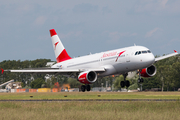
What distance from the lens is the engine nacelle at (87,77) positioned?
46569 mm

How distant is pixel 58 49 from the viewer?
201ft

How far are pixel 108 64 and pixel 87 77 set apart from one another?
3603mm

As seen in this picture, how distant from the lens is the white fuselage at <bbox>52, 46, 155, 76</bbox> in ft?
135

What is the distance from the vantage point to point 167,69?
110312mm

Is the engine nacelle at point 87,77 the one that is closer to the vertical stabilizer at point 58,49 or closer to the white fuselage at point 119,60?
the white fuselage at point 119,60

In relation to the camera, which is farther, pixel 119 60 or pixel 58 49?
pixel 58 49

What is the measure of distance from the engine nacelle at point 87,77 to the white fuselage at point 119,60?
3.71ft

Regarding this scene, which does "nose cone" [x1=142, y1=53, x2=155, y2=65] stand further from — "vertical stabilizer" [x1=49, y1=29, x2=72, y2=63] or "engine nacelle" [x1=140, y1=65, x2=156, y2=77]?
"vertical stabilizer" [x1=49, y1=29, x2=72, y2=63]

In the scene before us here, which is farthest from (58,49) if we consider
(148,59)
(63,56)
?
(148,59)

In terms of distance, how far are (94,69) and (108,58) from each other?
2.80m

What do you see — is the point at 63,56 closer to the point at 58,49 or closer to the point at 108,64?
the point at 58,49

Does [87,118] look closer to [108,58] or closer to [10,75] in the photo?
[108,58]

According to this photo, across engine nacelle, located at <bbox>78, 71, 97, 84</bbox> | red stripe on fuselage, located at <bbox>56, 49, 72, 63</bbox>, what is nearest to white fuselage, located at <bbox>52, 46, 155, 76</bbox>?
engine nacelle, located at <bbox>78, 71, 97, 84</bbox>

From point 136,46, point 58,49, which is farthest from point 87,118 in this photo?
point 58,49
